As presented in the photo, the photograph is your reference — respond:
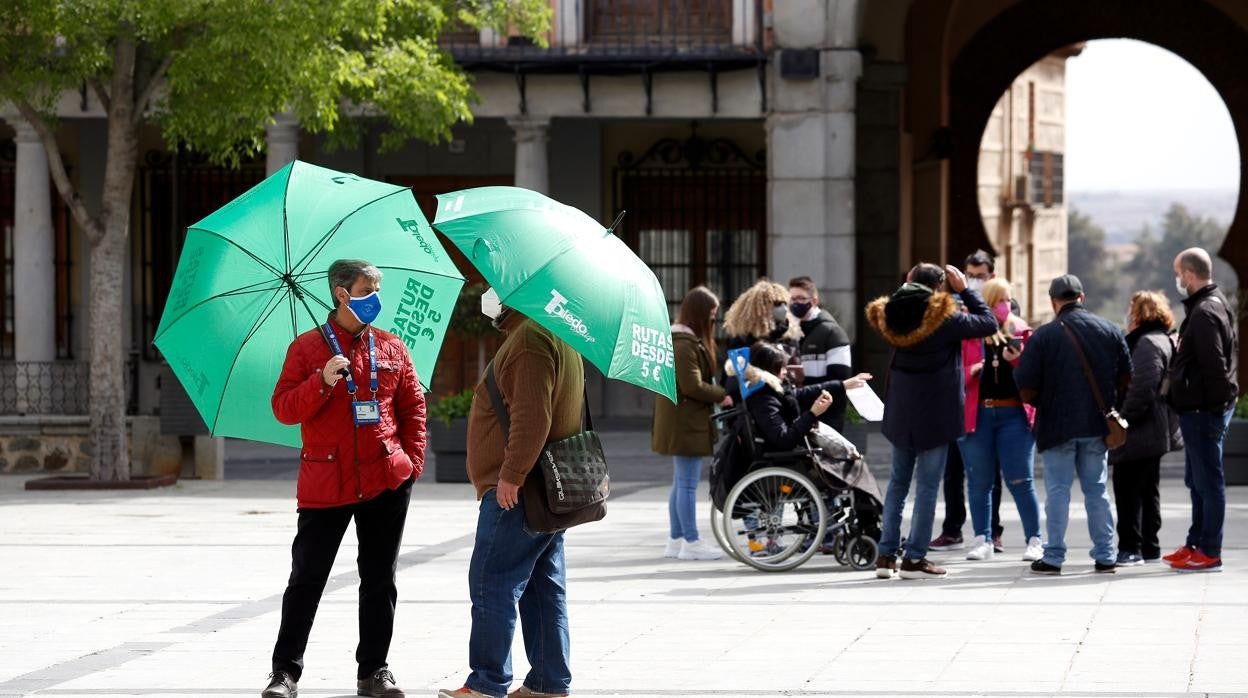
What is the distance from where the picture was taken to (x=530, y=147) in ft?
72.8

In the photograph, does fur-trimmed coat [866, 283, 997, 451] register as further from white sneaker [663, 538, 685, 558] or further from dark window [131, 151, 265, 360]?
dark window [131, 151, 265, 360]

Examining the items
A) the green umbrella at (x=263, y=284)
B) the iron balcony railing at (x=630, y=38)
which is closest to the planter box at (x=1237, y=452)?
the iron balcony railing at (x=630, y=38)

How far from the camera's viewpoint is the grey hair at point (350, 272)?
305 inches

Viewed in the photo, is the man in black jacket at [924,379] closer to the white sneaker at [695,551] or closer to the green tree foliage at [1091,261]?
the white sneaker at [695,551]

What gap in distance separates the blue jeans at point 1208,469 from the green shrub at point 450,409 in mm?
7402

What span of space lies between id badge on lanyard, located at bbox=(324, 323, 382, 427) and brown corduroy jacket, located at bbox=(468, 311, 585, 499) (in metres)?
0.38

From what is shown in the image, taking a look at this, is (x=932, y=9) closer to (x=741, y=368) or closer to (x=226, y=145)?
(x=226, y=145)

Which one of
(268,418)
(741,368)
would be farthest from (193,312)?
(741,368)

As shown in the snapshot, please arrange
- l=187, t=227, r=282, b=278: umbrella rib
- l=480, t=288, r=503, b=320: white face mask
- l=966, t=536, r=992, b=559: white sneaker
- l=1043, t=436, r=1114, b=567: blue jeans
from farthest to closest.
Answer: l=966, t=536, r=992, b=559: white sneaker, l=1043, t=436, r=1114, b=567: blue jeans, l=187, t=227, r=282, b=278: umbrella rib, l=480, t=288, r=503, b=320: white face mask

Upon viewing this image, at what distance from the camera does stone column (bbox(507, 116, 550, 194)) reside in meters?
22.1

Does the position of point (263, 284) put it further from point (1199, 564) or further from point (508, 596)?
point (1199, 564)

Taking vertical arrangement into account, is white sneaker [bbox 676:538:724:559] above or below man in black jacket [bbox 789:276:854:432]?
below

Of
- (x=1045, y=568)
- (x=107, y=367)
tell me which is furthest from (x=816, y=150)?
(x=1045, y=568)

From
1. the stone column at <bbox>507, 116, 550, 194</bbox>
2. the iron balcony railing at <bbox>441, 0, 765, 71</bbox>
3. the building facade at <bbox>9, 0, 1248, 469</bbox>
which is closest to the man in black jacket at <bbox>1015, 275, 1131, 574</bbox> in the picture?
the building facade at <bbox>9, 0, 1248, 469</bbox>
